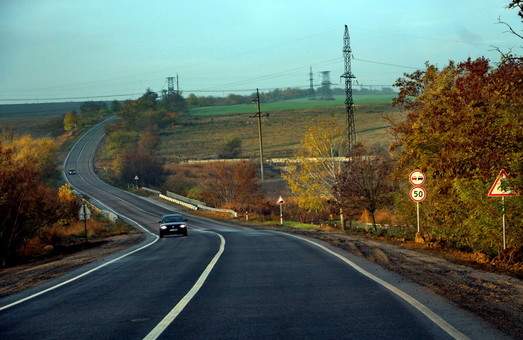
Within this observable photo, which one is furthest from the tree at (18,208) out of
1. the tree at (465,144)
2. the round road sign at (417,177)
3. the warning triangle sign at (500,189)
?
the warning triangle sign at (500,189)

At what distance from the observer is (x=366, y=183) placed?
144ft

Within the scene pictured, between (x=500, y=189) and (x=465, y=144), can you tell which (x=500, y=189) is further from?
(x=465, y=144)

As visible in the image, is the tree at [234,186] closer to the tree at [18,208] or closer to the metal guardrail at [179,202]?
the metal guardrail at [179,202]

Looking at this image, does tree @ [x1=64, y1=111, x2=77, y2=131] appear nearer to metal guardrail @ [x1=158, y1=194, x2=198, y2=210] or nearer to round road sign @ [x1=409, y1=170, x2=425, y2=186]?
metal guardrail @ [x1=158, y1=194, x2=198, y2=210]

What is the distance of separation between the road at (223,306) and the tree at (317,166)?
39.9 meters

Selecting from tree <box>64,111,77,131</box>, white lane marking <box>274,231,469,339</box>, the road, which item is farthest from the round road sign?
tree <box>64,111,77,131</box>

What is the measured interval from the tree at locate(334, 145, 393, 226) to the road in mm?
25079

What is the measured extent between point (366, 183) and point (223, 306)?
34.1m

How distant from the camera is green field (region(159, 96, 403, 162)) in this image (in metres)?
126

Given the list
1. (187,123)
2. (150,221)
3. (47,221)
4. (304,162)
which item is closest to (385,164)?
(304,162)

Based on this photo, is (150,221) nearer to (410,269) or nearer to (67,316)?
(410,269)

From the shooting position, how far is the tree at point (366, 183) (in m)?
43.4

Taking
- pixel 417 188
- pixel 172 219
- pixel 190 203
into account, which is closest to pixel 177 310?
pixel 417 188

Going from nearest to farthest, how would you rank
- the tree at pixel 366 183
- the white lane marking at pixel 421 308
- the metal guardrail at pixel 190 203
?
1. the white lane marking at pixel 421 308
2. the tree at pixel 366 183
3. the metal guardrail at pixel 190 203
